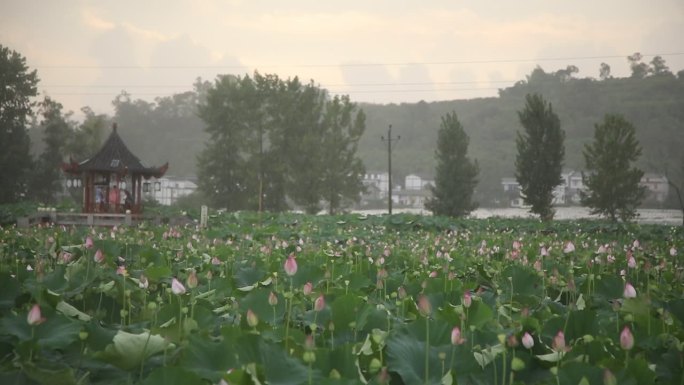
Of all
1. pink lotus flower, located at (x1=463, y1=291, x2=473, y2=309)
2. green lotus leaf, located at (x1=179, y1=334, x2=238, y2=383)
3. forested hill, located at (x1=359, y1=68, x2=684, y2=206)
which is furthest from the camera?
forested hill, located at (x1=359, y1=68, x2=684, y2=206)

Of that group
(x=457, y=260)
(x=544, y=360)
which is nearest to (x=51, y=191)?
(x=457, y=260)

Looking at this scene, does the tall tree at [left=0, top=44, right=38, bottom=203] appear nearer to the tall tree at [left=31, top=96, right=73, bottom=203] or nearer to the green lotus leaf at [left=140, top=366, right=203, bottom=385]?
the tall tree at [left=31, top=96, right=73, bottom=203]

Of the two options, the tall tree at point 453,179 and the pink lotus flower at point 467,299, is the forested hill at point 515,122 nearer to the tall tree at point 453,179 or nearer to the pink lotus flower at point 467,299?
the tall tree at point 453,179

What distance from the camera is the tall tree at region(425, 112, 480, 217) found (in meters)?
35.1

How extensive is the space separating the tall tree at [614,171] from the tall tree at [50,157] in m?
32.8

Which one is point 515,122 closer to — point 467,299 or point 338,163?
point 338,163

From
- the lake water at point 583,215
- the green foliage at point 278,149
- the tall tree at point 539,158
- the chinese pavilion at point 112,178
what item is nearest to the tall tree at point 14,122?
the green foliage at point 278,149

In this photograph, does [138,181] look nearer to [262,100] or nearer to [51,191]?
[262,100]

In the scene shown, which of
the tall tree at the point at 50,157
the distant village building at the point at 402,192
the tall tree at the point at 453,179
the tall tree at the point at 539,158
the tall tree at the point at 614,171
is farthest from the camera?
the distant village building at the point at 402,192

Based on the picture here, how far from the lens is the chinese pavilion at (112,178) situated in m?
21.8

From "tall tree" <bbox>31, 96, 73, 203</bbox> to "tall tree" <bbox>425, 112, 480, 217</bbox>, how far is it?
23655 millimetres

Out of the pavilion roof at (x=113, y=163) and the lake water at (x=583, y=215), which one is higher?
the pavilion roof at (x=113, y=163)

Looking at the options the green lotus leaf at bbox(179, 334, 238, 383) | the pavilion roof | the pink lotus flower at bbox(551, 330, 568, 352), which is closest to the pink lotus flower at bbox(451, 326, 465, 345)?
the pink lotus flower at bbox(551, 330, 568, 352)

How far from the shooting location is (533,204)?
34906mm
